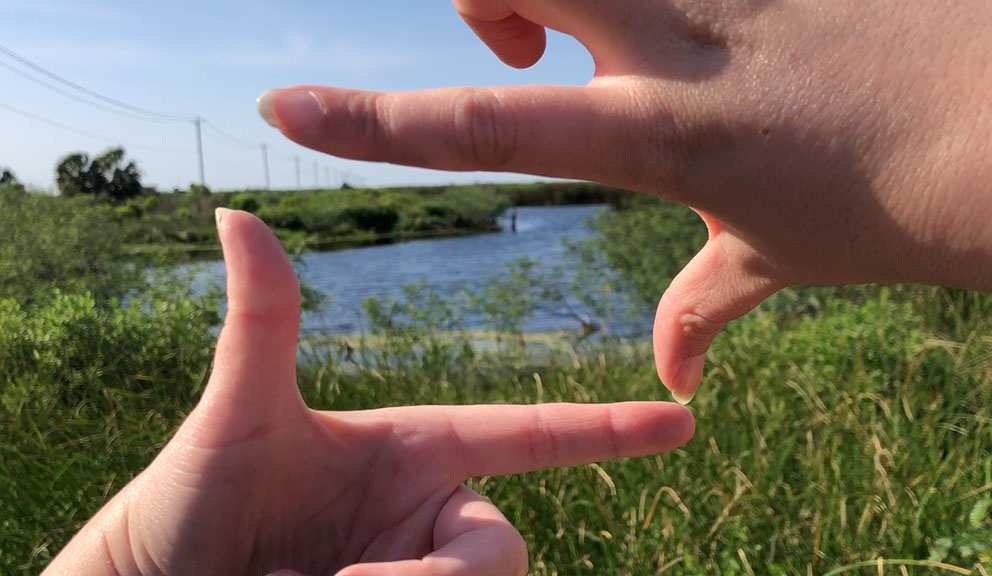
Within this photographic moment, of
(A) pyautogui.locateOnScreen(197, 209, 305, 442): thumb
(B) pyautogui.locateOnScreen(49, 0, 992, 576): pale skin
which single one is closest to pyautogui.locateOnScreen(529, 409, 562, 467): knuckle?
(B) pyautogui.locateOnScreen(49, 0, 992, 576): pale skin

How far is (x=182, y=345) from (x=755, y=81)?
10.2ft

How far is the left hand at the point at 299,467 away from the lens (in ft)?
3.20

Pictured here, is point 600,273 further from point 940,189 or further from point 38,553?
point 940,189

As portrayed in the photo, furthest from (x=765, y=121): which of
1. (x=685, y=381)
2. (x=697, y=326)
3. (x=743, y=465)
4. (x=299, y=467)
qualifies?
(x=743, y=465)

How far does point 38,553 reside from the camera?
2.25 m

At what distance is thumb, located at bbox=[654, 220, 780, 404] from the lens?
1.17m

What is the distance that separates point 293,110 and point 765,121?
584mm

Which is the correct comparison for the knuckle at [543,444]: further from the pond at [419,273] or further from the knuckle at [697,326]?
the pond at [419,273]

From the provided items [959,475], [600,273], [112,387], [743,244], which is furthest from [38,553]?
[600,273]

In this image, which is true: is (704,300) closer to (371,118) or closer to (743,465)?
(371,118)

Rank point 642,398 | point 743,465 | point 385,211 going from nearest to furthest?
1. point 743,465
2. point 642,398
3. point 385,211

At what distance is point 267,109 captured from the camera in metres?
0.87

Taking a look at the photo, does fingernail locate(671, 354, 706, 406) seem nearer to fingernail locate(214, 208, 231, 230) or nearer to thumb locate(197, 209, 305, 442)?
thumb locate(197, 209, 305, 442)

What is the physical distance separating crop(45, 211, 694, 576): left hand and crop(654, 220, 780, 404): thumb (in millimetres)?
133
